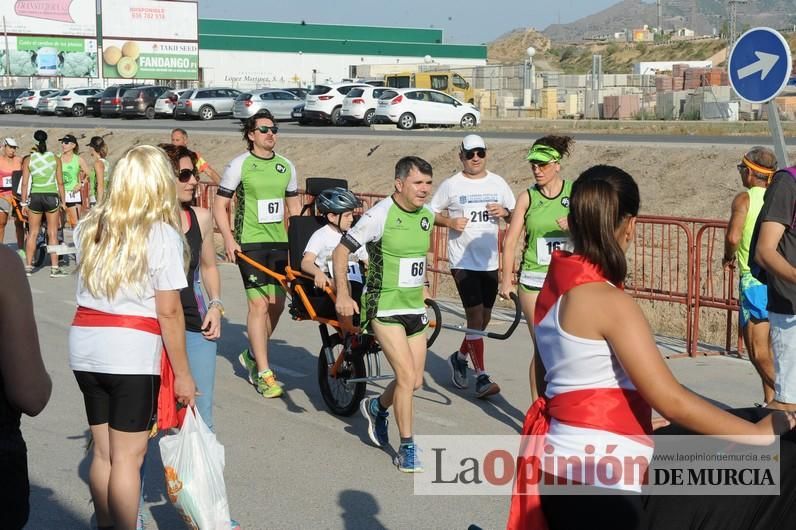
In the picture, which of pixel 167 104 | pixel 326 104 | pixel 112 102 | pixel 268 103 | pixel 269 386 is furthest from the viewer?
pixel 112 102

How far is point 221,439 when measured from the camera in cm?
730

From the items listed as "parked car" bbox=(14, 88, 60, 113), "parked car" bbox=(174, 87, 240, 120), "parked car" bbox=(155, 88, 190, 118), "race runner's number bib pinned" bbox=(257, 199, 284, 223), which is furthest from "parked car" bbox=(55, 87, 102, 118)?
"race runner's number bib pinned" bbox=(257, 199, 284, 223)

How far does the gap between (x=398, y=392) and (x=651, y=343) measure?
11.6ft

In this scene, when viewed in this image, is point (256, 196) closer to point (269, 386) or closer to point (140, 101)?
point (269, 386)

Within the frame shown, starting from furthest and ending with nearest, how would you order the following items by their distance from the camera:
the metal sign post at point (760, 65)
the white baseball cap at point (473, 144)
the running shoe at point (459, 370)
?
the running shoe at point (459, 370) < the white baseball cap at point (473, 144) < the metal sign post at point (760, 65)

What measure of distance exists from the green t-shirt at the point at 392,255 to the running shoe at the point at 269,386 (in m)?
1.99

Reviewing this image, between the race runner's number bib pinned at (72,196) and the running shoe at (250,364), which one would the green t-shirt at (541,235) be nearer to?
the running shoe at (250,364)

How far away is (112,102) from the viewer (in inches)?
1911

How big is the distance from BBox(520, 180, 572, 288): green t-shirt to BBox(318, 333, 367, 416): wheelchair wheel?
1.37 m

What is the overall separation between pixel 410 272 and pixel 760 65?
138 inches

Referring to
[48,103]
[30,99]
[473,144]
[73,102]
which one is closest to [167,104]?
[73,102]

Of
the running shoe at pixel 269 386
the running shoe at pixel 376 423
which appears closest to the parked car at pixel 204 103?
the running shoe at pixel 269 386

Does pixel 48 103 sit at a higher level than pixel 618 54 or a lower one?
lower

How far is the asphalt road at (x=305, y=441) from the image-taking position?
5859 millimetres
